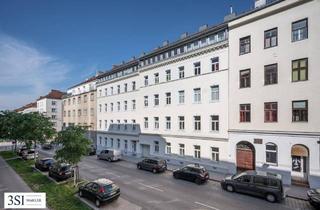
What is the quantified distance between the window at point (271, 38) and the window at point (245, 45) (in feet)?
5.43

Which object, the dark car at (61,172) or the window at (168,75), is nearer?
the dark car at (61,172)

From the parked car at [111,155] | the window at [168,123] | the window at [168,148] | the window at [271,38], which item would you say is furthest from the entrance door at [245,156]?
the parked car at [111,155]

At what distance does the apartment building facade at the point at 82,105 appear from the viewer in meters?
51.3

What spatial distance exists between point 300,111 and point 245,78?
6.00 metres

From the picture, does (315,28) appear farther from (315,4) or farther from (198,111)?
(198,111)

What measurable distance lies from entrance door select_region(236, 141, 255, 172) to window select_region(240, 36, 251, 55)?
936 centimetres

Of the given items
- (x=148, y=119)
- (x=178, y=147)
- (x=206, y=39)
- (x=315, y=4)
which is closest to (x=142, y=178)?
(x=178, y=147)

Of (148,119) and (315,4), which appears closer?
(315,4)

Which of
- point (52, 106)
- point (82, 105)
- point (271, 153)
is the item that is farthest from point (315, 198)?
point (52, 106)

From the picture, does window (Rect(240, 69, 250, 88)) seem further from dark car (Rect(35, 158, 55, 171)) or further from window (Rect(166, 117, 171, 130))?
dark car (Rect(35, 158, 55, 171))

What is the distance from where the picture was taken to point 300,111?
19.8 metres

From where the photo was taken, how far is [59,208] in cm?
1510

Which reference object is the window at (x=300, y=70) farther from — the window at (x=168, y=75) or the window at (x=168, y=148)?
the window at (x=168, y=148)

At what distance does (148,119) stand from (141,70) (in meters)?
8.02
